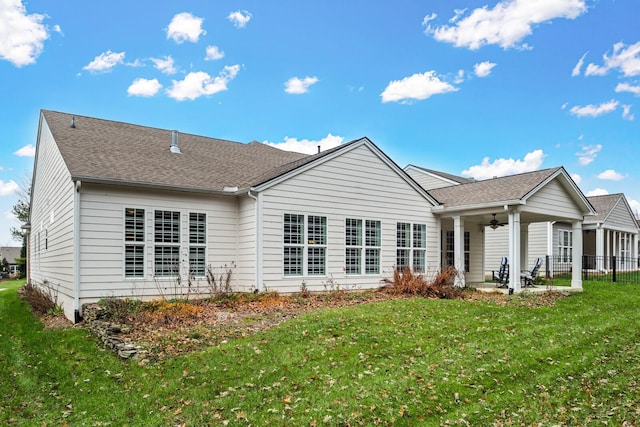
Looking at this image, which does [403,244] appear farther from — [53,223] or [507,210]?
[53,223]

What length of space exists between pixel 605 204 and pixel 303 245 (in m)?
24.2

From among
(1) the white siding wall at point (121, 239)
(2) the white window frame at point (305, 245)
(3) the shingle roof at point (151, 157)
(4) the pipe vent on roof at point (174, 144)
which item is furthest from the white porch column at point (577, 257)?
(4) the pipe vent on roof at point (174, 144)

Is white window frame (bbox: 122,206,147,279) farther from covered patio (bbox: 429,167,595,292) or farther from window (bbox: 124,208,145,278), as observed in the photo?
covered patio (bbox: 429,167,595,292)

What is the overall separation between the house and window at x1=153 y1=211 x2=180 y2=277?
0.09 feet

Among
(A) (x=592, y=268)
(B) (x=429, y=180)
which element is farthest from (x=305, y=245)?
(A) (x=592, y=268)

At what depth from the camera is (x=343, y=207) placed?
14180 millimetres

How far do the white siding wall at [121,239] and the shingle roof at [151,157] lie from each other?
432mm

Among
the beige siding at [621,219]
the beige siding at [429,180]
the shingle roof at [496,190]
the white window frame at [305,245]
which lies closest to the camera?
the white window frame at [305,245]

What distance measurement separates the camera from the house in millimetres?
11164

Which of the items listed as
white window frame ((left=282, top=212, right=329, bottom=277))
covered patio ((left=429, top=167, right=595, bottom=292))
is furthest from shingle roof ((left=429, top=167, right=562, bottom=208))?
white window frame ((left=282, top=212, right=329, bottom=277))

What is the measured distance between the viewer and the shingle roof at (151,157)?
11.6m

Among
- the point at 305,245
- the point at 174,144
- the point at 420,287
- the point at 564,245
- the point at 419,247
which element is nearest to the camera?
the point at 305,245

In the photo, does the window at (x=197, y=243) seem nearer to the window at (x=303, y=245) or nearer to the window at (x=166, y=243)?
the window at (x=166, y=243)

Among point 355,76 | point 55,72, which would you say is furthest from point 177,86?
point 355,76
